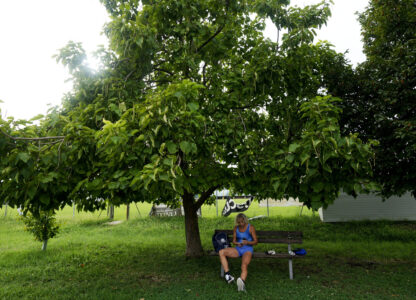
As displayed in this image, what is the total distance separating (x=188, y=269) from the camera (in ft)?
21.6

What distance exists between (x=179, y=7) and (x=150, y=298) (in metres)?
5.32

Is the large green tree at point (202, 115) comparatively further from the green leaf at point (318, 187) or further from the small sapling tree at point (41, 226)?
the small sapling tree at point (41, 226)

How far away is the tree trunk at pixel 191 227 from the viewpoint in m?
7.44

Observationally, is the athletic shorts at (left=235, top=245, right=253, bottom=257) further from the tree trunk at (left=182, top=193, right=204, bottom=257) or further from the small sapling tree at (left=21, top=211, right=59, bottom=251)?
the small sapling tree at (left=21, top=211, right=59, bottom=251)

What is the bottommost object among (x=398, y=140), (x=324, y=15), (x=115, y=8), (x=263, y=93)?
(x=398, y=140)

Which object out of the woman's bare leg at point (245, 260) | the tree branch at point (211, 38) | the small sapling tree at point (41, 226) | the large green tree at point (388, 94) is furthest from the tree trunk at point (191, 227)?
the small sapling tree at point (41, 226)

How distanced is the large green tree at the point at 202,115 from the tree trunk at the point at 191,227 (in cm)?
3

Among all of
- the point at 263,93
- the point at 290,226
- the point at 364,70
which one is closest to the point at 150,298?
the point at 263,93

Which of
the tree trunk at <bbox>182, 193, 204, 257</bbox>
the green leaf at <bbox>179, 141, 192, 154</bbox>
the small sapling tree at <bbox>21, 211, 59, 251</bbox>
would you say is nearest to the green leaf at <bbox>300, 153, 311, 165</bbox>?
the green leaf at <bbox>179, 141, 192, 154</bbox>

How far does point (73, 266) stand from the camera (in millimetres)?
7363

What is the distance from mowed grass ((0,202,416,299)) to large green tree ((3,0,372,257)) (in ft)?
5.32

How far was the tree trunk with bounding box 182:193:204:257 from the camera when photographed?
7.44 metres

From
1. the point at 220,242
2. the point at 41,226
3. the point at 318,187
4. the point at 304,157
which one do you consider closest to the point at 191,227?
the point at 220,242

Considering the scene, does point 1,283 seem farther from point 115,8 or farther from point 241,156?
point 115,8
